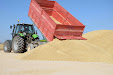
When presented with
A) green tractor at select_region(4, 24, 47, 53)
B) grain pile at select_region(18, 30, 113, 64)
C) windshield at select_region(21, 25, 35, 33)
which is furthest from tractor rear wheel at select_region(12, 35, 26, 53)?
grain pile at select_region(18, 30, 113, 64)

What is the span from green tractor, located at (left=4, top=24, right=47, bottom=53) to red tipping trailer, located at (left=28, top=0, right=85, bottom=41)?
97 cm

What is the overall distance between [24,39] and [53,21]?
3.26 metres

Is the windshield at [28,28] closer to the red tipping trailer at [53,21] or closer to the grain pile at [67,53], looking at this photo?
the red tipping trailer at [53,21]

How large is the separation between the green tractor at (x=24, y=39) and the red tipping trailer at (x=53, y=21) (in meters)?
0.97

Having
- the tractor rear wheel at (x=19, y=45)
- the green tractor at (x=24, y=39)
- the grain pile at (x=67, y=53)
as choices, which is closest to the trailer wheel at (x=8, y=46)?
the green tractor at (x=24, y=39)

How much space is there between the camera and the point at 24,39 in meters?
12.4

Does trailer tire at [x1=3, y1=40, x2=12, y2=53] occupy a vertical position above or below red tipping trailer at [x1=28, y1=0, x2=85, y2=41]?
below

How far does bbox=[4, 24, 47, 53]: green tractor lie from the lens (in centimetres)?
1159

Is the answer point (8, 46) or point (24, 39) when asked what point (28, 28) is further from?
point (8, 46)

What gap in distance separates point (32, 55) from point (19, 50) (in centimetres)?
326

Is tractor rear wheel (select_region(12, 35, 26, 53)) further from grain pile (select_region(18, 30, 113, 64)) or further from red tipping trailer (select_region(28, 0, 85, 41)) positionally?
grain pile (select_region(18, 30, 113, 64))

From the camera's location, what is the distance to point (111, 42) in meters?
13.0

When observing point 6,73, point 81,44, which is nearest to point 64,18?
point 81,44

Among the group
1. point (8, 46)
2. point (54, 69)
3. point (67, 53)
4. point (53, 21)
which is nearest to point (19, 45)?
point (8, 46)
